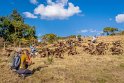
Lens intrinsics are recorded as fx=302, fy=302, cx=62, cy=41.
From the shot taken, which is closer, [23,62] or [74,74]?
[23,62]

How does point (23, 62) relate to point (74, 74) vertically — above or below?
above

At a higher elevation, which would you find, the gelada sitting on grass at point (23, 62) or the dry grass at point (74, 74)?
the gelada sitting on grass at point (23, 62)

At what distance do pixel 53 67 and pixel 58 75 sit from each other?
2.39 metres

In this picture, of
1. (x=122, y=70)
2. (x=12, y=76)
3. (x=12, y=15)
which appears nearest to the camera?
(x=12, y=76)

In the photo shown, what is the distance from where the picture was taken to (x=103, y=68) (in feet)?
66.8

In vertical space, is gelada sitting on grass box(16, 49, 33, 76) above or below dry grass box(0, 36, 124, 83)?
above

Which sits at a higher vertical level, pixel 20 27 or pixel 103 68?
pixel 20 27

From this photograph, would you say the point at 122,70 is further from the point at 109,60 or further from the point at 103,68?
the point at 109,60

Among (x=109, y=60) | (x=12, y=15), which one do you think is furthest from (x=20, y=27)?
(x=109, y=60)

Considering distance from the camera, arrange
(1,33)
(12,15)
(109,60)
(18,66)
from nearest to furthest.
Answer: (18,66) < (109,60) < (1,33) < (12,15)

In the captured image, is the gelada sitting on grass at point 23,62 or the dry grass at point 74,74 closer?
the gelada sitting on grass at point 23,62

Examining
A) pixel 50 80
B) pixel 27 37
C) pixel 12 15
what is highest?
pixel 12 15

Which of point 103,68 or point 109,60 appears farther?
point 109,60

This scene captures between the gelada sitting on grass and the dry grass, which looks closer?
the gelada sitting on grass
